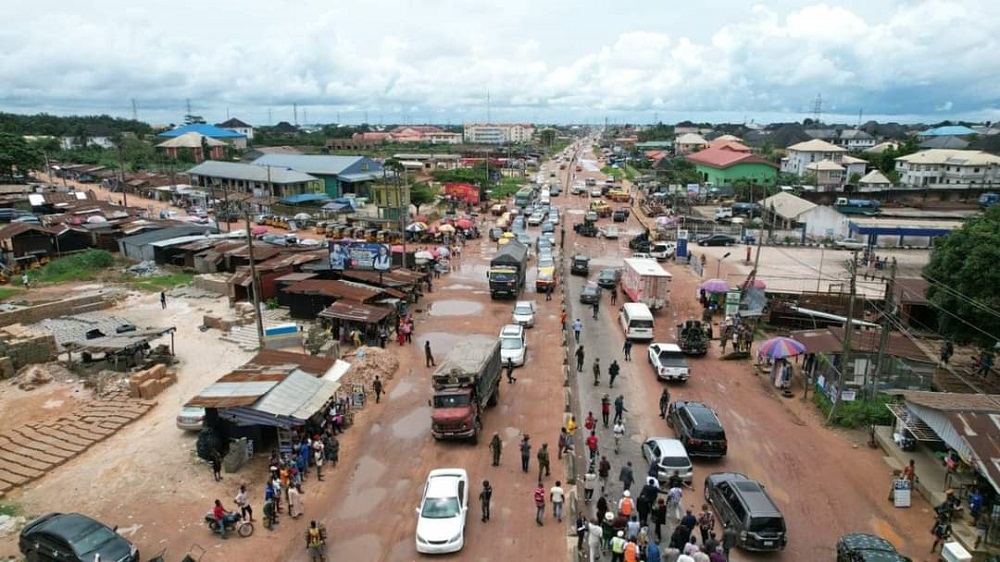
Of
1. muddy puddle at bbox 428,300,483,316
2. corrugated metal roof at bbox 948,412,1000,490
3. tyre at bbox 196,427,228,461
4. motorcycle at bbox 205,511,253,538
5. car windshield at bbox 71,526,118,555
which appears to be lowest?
muddy puddle at bbox 428,300,483,316

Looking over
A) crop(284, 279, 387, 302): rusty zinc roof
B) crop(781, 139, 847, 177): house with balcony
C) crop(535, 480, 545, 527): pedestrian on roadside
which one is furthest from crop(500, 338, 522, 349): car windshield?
crop(781, 139, 847, 177): house with balcony

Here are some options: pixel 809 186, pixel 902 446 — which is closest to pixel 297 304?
pixel 902 446

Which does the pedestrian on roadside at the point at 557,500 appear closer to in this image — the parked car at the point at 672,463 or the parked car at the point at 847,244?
the parked car at the point at 672,463

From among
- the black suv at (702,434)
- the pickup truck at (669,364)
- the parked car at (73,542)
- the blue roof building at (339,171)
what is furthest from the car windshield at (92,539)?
the blue roof building at (339,171)

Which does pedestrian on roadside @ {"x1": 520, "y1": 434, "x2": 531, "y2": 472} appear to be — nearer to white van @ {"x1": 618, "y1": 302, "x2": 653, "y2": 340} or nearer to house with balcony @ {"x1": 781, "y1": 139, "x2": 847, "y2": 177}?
white van @ {"x1": 618, "y1": 302, "x2": 653, "y2": 340}

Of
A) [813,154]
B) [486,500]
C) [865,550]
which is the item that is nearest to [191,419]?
[486,500]

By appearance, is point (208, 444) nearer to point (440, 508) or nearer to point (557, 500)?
point (440, 508)
